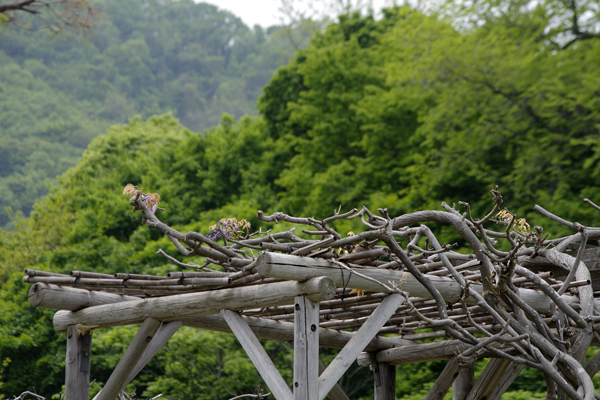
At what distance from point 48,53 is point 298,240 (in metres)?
47.8

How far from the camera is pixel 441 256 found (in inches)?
120

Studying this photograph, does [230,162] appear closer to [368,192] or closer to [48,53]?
[368,192]

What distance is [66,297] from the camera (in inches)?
150

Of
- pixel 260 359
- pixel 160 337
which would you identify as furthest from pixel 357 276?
pixel 160 337

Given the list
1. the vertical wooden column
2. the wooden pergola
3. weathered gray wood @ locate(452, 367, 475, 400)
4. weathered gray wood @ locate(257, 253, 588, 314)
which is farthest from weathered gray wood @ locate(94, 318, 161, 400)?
weathered gray wood @ locate(452, 367, 475, 400)

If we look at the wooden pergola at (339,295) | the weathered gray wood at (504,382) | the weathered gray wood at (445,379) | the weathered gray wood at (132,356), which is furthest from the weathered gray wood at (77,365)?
the weathered gray wood at (504,382)

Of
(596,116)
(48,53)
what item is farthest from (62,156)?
(596,116)

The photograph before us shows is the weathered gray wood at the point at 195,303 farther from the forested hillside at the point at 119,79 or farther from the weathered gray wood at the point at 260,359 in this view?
the forested hillside at the point at 119,79

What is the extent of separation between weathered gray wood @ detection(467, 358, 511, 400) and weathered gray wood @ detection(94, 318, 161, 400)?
2.69 metres

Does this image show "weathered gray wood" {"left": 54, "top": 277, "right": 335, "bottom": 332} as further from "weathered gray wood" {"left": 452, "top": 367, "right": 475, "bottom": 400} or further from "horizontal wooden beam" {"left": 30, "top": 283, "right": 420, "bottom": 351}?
"weathered gray wood" {"left": 452, "top": 367, "right": 475, "bottom": 400}

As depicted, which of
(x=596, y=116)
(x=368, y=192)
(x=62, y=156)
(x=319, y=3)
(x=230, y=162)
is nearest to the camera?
(x=596, y=116)

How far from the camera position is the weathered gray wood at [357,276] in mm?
2758

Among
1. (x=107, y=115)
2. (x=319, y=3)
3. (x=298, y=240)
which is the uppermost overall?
(x=107, y=115)

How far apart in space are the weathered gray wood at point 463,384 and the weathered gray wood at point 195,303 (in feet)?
10.1
